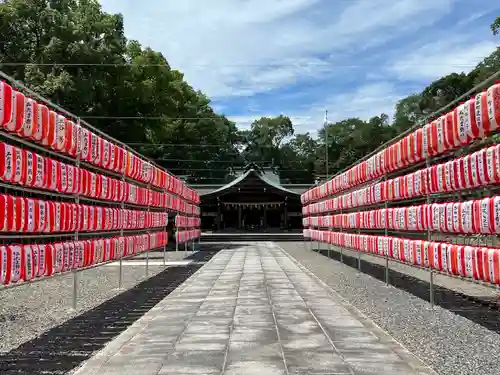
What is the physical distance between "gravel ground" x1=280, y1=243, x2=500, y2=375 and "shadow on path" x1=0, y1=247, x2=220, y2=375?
11.1ft

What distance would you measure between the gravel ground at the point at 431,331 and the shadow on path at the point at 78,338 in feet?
11.1

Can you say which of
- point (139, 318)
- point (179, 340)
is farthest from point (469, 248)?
point (139, 318)

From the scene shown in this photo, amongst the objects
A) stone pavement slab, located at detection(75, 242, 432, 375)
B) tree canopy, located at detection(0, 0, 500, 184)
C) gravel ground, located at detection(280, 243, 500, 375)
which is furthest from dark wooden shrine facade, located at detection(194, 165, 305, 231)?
stone pavement slab, located at detection(75, 242, 432, 375)

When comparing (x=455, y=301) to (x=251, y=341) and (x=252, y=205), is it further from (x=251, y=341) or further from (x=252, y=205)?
(x=252, y=205)

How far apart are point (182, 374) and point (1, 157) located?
2.73 metres

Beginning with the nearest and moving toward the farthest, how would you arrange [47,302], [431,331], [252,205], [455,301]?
A: [431,331] < [455,301] < [47,302] < [252,205]

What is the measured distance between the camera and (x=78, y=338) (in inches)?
226

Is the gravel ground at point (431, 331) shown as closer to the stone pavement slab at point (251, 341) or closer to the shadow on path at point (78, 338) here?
the stone pavement slab at point (251, 341)

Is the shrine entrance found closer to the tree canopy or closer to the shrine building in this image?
the shrine building

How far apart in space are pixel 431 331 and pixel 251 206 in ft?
99.9

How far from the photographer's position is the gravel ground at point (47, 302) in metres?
6.16

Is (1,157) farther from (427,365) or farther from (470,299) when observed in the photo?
(470,299)

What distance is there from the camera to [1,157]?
480cm

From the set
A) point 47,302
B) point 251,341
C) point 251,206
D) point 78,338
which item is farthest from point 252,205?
point 251,341
